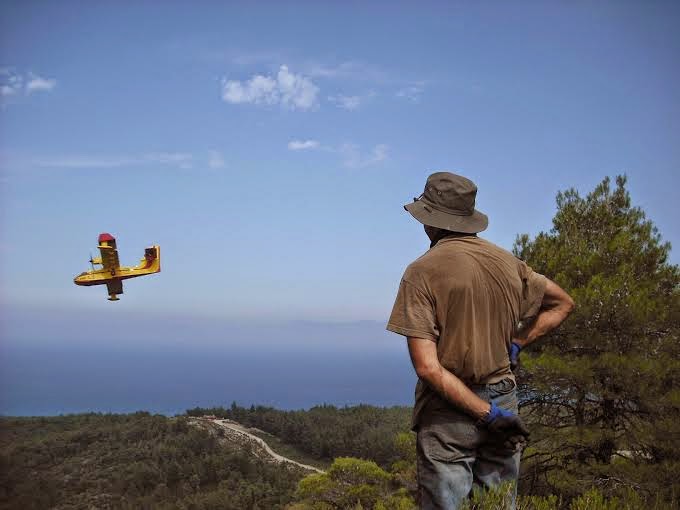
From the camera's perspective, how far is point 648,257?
457 inches

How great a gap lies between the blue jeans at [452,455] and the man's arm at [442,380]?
74 millimetres

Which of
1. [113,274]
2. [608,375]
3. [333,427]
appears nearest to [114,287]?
[113,274]

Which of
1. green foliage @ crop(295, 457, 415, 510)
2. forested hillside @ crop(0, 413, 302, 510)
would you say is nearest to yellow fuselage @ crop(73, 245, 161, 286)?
green foliage @ crop(295, 457, 415, 510)

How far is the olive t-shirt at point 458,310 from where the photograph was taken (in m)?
2.37

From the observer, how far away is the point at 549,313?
293cm

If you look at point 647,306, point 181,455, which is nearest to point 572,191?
point 647,306

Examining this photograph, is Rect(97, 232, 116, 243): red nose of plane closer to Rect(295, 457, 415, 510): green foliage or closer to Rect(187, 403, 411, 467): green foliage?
Rect(295, 457, 415, 510): green foliage

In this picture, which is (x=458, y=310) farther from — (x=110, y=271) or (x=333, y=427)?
(x=333, y=427)

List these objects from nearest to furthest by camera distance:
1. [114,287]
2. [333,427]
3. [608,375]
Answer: [114,287]
[608,375]
[333,427]

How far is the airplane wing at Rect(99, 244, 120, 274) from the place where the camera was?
616cm

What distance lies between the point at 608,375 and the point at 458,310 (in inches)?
367

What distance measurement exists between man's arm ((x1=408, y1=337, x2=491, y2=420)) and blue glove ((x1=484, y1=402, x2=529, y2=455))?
36 millimetres

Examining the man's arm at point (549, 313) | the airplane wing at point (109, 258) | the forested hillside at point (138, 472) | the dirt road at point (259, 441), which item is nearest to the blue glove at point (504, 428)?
the man's arm at point (549, 313)

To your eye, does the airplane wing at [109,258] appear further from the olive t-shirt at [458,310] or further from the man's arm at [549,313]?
the man's arm at [549,313]
